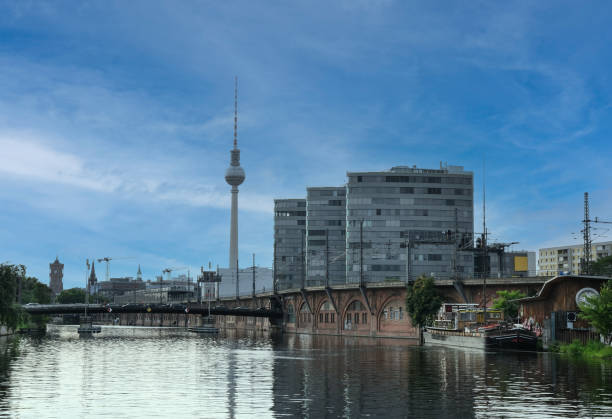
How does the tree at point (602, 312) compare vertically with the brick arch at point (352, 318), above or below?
above

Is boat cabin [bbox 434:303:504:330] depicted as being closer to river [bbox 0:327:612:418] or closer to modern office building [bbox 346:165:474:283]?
river [bbox 0:327:612:418]

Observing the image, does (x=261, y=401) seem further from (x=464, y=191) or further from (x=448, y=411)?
(x=464, y=191)

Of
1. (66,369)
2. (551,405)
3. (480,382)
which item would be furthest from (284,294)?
(551,405)

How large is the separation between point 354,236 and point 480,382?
448ft

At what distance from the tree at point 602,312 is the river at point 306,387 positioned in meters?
4.43

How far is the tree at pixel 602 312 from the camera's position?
64.9m

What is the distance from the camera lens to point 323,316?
152 m

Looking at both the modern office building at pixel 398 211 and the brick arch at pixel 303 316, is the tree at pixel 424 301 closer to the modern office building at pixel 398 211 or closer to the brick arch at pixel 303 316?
the brick arch at pixel 303 316

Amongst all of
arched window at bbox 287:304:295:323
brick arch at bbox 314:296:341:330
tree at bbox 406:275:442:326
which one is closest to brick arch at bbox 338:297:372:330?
brick arch at bbox 314:296:341:330

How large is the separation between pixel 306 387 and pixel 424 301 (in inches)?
2679

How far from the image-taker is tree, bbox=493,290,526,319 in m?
94.1

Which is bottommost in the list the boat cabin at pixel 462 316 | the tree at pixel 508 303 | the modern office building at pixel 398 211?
the boat cabin at pixel 462 316

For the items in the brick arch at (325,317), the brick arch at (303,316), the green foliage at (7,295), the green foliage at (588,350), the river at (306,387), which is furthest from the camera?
the brick arch at (303,316)

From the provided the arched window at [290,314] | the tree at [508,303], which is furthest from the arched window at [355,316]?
the tree at [508,303]
